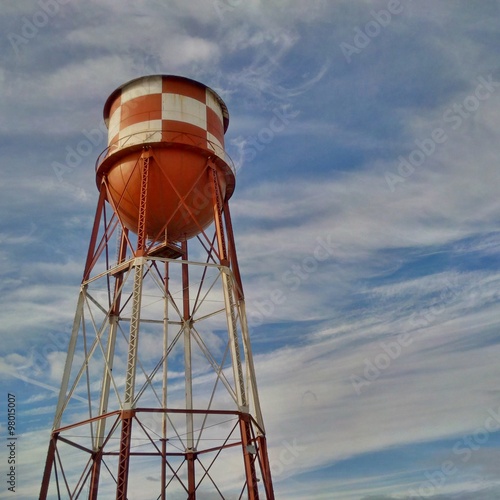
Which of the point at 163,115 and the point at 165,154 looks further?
the point at 163,115

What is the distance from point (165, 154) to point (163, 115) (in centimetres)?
156

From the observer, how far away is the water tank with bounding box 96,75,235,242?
20359mm

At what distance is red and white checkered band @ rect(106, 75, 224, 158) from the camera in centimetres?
2067

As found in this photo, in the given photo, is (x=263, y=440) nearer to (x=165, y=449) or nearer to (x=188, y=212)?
(x=165, y=449)

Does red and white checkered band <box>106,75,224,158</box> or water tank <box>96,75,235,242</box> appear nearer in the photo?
water tank <box>96,75,235,242</box>

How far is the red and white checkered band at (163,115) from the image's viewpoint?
67.8 feet

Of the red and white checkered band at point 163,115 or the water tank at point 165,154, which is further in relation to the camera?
the red and white checkered band at point 163,115

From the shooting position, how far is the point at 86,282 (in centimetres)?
1997

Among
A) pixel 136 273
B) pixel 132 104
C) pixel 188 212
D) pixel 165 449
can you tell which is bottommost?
pixel 165 449

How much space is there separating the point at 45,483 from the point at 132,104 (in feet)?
42.8

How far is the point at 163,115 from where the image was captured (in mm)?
20891

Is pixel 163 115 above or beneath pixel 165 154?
above

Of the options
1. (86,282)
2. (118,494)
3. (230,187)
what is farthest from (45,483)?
(230,187)

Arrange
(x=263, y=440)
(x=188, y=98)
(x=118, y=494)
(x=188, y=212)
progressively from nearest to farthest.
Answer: (x=118, y=494) → (x=263, y=440) → (x=188, y=212) → (x=188, y=98)
